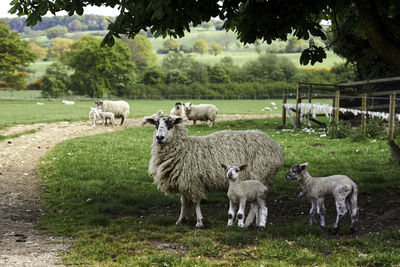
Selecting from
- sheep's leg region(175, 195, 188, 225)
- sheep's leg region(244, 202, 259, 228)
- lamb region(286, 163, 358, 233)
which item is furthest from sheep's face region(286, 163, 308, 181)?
sheep's leg region(175, 195, 188, 225)

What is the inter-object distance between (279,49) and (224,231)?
447 feet

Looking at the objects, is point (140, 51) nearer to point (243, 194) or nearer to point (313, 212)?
point (243, 194)

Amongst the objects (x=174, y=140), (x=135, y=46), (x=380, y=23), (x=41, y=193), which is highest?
(x=135, y=46)

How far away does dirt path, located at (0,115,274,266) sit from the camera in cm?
666

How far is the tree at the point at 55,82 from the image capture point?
266ft

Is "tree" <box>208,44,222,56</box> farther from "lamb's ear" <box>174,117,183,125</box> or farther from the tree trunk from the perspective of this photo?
the tree trunk

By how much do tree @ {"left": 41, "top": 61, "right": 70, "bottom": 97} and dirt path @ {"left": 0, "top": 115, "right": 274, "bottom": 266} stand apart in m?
61.1

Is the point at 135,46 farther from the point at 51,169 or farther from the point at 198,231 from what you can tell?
the point at 198,231

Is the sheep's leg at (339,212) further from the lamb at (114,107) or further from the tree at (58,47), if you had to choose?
the tree at (58,47)

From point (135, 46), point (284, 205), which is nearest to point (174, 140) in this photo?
point (284, 205)

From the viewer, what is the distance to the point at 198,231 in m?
7.90

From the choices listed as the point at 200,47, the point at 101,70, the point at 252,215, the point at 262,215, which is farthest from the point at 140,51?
the point at 262,215

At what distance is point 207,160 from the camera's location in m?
9.14

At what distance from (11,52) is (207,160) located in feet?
244
